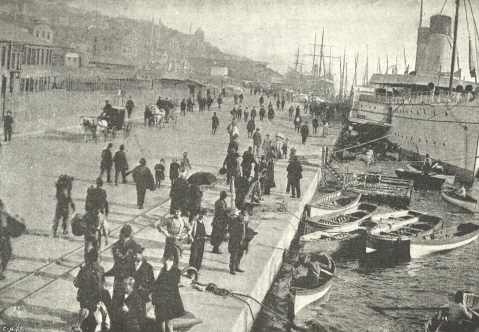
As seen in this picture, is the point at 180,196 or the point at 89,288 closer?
the point at 89,288

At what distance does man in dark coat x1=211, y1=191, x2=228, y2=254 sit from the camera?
9609 mm

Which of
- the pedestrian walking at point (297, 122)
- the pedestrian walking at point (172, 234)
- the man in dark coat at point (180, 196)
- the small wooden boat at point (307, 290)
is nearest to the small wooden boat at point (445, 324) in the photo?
the small wooden boat at point (307, 290)

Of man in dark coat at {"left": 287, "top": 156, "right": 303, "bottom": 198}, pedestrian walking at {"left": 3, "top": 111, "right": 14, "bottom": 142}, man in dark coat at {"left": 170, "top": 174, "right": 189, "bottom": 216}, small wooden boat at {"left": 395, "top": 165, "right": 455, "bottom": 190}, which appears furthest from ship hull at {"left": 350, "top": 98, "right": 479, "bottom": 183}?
pedestrian walking at {"left": 3, "top": 111, "right": 14, "bottom": 142}

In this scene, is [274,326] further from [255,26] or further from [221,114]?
[221,114]

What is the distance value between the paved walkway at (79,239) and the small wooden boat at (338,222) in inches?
34.5

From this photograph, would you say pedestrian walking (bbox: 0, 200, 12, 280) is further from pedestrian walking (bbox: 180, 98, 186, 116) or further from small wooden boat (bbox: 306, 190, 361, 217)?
pedestrian walking (bbox: 180, 98, 186, 116)

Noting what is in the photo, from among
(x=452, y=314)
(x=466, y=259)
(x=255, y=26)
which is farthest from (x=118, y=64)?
(x=452, y=314)

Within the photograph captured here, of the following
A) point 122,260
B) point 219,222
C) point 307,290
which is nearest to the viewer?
point 122,260

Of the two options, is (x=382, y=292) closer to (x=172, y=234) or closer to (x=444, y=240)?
(x=444, y=240)

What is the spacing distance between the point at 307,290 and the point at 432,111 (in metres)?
23.4

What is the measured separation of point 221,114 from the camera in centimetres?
3531

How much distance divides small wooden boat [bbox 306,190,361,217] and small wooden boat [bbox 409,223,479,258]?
135 inches

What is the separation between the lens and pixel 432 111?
1165 inches

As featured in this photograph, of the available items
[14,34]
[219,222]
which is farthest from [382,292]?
[14,34]
